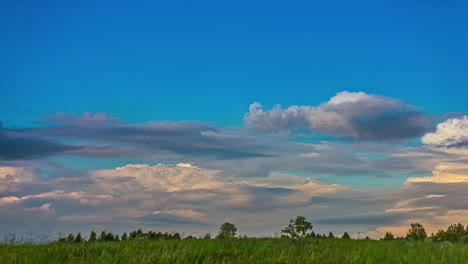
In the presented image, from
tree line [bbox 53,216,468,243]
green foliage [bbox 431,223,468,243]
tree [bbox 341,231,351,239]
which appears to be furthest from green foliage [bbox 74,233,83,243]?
green foliage [bbox 431,223,468,243]

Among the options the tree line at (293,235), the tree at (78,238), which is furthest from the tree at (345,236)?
the tree at (78,238)

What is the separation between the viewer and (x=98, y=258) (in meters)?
20.5

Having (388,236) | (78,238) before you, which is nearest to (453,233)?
(388,236)

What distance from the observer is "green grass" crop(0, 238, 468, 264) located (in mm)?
20484

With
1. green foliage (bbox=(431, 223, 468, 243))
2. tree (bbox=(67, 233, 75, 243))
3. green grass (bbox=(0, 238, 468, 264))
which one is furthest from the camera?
green foliage (bbox=(431, 223, 468, 243))

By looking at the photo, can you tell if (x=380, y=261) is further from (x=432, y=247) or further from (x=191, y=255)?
(x=191, y=255)

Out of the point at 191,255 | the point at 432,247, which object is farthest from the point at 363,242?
the point at 191,255

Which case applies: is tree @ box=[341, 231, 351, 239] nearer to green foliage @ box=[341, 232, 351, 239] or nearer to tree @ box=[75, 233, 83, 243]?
green foliage @ box=[341, 232, 351, 239]

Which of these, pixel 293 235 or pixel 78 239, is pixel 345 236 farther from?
pixel 78 239

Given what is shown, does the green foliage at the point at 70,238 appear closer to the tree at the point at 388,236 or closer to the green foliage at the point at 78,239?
the green foliage at the point at 78,239

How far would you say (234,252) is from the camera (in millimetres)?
21672

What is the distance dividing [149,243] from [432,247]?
52.2 feet

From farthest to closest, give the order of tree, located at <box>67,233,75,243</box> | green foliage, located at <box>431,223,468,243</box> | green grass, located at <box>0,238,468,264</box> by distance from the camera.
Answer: green foliage, located at <box>431,223,468,243</box> → tree, located at <box>67,233,75,243</box> → green grass, located at <box>0,238,468,264</box>

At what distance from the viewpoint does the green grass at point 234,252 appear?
2048cm
